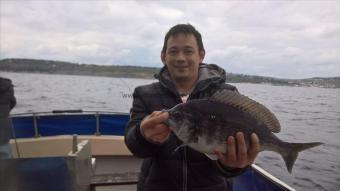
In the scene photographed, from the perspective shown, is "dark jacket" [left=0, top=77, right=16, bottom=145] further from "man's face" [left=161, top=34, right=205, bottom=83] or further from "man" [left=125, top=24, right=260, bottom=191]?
"man's face" [left=161, top=34, right=205, bottom=83]

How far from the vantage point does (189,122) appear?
9.23 ft

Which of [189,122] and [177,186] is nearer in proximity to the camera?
[189,122]

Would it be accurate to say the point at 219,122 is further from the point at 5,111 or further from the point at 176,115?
the point at 5,111

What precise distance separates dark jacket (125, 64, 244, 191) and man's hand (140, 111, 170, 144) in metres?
0.11

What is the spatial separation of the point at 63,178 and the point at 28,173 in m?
0.32

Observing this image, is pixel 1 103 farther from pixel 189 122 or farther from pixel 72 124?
pixel 72 124

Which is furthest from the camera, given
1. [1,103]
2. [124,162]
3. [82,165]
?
[124,162]

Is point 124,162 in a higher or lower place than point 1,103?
lower

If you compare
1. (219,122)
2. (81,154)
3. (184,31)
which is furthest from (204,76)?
(81,154)

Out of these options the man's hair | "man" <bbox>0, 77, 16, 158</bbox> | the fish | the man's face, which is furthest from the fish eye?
"man" <bbox>0, 77, 16, 158</bbox>

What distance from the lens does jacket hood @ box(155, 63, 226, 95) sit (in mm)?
3242

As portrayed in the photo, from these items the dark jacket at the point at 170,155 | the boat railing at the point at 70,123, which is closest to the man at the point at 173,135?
the dark jacket at the point at 170,155

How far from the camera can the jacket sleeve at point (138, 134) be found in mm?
2978

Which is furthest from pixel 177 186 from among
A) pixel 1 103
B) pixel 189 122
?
pixel 1 103
